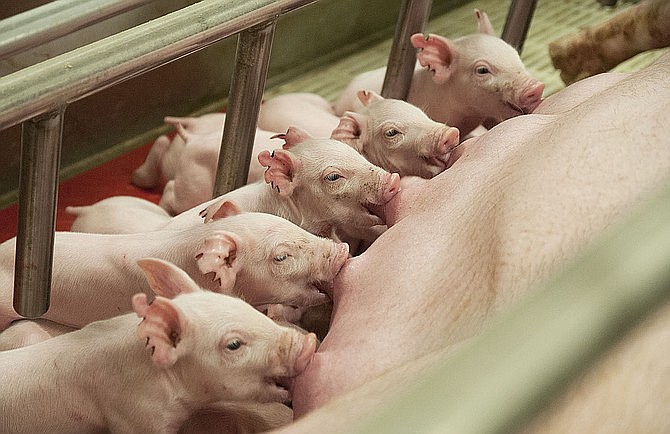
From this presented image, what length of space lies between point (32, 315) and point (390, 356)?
19.3 inches

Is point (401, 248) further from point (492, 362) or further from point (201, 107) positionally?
point (201, 107)

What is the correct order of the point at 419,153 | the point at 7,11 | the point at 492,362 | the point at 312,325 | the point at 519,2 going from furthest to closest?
the point at 7,11, the point at 519,2, the point at 419,153, the point at 312,325, the point at 492,362

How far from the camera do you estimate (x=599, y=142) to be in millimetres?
1300

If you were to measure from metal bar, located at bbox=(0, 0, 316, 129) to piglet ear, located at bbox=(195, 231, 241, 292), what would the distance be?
0.76ft

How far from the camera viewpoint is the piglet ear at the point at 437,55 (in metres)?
1.93

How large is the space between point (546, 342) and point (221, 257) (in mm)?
904

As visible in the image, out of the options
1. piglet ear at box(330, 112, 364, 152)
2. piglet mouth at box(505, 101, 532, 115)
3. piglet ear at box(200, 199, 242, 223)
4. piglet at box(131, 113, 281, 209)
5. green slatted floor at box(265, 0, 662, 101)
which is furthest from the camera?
green slatted floor at box(265, 0, 662, 101)

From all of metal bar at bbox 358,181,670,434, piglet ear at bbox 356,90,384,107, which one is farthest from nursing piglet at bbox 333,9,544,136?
metal bar at bbox 358,181,670,434

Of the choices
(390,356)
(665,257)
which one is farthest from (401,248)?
(665,257)

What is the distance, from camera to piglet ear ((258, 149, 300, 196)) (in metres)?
1.55

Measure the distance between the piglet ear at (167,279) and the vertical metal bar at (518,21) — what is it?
3.89ft

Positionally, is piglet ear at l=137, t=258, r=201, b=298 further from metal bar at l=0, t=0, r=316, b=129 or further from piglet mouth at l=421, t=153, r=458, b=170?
piglet mouth at l=421, t=153, r=458, b=170

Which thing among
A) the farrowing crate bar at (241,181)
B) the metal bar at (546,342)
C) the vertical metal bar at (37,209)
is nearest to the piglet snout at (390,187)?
the farrowing crate bar at (241,181)

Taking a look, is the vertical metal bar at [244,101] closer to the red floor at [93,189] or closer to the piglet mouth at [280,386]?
the piglet mouth at [280,386]
